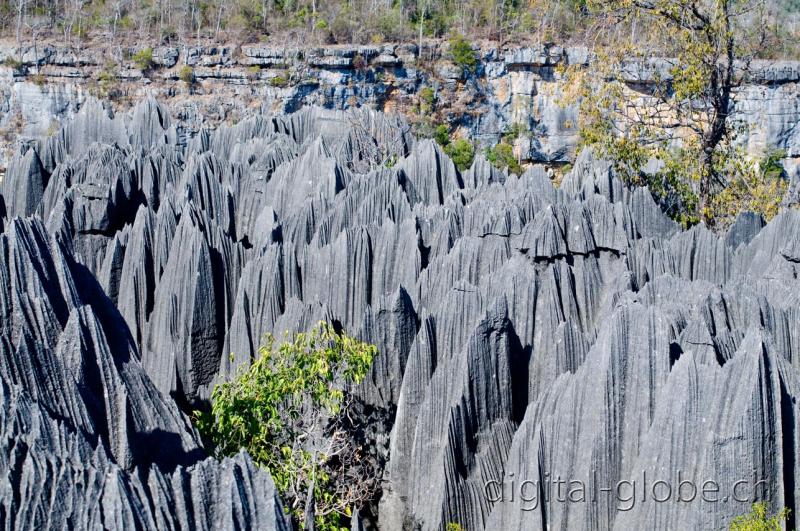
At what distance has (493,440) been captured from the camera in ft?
39.2

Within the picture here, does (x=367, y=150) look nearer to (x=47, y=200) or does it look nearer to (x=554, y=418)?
(x=47, y=200)

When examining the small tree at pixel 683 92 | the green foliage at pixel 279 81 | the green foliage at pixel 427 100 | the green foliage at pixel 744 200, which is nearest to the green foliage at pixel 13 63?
the green foliage at pixel 279 81

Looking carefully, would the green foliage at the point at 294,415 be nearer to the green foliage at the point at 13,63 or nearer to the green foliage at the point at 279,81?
the green foliage at the point at 279,81

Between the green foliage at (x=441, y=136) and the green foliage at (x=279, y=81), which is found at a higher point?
the green foliage at (x=279, y=81)

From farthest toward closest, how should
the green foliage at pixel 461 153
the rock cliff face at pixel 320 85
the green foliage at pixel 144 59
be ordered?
the green foliage at pixel 144 59 < the rock cliff face at pixel 320 85 < the green foliage at pixel 461 153

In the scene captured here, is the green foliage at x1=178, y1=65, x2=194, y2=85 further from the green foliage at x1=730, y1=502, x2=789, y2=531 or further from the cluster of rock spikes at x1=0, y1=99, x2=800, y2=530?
the green foliage at x1=730, y1=502, x2=789, y2=531

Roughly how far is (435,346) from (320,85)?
40541 mm

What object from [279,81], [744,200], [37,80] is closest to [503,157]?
[279,81]

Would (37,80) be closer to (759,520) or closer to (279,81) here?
(279,81)

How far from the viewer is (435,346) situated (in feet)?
43.5

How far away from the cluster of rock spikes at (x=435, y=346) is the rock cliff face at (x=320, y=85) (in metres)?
28.7

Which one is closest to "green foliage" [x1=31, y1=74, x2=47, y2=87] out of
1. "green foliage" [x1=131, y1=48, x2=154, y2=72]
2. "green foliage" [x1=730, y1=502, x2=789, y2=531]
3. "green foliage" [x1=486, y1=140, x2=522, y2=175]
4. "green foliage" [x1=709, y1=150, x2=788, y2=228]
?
"green foliage" [x1=131, y1=48, x2=154, y2=72]

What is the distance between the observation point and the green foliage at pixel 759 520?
29.0 ft

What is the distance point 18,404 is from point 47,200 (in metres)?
18.7
